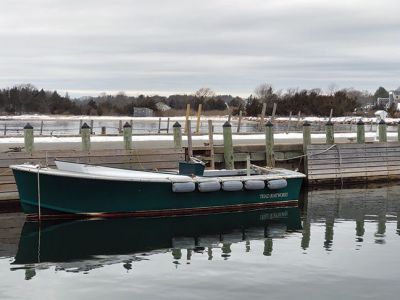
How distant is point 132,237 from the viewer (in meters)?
13.9

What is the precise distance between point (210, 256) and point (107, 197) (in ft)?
13.7

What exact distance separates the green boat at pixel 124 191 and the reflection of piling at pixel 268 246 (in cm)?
280

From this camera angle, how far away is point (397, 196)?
2027cm

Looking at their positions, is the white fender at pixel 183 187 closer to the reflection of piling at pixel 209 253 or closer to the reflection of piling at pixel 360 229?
the reflection of piling at pixel 209 253

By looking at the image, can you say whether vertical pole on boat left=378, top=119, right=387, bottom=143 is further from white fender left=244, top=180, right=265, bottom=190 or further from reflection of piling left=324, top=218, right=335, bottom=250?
white fender left=244, top=180, right=265, bottom=190

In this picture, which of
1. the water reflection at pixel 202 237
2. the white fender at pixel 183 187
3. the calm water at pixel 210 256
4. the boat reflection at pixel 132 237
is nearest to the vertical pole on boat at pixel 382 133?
the water reflection at pixel 202 237

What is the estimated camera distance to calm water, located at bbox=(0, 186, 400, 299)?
9883 mm

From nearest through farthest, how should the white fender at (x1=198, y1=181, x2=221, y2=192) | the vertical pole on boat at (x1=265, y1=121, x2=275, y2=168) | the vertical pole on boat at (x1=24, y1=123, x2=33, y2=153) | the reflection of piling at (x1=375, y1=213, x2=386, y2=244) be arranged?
the reflection of piling at (x1=375, y1=213, x2=386, y2=244)
the white fender at (x1=198, y1=181, x2=221, y2=192)
the vertical pole on boat at (x1=24, y1=123, x2=33, y2=153)
the vertical pole on boat at (x1=265, y1=121, x2=275, y2=168)

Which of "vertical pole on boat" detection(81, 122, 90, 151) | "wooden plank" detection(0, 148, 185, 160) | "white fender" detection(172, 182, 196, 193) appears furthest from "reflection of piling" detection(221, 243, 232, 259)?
"vertical pole on boat" detection(81, 122, 90, 151)

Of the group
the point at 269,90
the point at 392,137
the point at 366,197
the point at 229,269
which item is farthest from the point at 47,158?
the point at 269,90

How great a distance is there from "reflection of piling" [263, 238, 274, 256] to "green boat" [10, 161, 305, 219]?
280 cm

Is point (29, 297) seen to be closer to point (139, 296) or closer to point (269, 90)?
point (139, 296)

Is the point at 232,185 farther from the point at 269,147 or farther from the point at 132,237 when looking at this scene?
the point at 269,147

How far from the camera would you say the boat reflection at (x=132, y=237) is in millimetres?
12023
